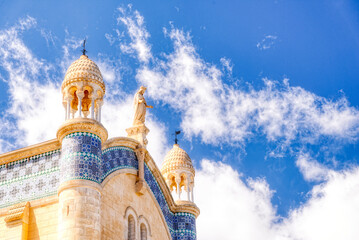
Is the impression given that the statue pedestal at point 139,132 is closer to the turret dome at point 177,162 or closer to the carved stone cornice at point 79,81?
the turret dome at point 177,162

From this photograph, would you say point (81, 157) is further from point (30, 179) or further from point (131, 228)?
point (131, 228)

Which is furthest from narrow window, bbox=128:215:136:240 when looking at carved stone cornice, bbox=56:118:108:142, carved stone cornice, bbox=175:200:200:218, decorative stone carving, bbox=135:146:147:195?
carved stone cornice, bbox=175:200:200:218

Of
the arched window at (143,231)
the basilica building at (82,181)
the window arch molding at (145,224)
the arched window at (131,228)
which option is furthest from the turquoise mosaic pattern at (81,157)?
the arched window at (143,231)

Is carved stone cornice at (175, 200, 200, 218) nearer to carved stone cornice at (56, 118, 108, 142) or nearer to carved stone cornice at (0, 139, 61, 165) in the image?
carved stone cornice at (56, 118, 108, 142)

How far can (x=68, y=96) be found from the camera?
14961 millimetres

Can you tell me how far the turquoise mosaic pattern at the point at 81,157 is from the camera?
13.5 metres

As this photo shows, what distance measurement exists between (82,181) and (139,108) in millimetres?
5361

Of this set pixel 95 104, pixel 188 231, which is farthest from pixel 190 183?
pixel 95 104

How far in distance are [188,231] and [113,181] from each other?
15.5 ft

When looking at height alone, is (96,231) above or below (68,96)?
below

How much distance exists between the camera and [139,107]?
60.0 ft

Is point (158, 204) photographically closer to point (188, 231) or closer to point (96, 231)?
point (188, 231)

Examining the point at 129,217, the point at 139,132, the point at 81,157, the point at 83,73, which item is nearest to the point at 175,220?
the point at 139,132

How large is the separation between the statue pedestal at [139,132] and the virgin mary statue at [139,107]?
25 cm
